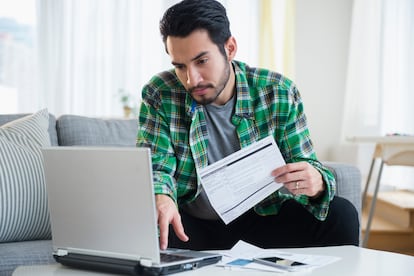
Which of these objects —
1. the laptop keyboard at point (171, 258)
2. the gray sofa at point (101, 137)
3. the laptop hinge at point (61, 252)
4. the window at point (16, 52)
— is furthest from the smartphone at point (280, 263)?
the window at point (16, 52)

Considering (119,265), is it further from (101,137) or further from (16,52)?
(16,52)

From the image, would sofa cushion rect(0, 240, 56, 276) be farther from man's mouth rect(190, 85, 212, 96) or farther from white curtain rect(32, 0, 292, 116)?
white curtain rect(32, 0, 292, 116)

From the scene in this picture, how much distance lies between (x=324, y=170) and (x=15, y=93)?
9.87ft

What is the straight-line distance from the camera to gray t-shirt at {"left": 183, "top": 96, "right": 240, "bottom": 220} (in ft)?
5.90

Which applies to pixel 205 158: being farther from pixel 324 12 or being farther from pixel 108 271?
pixel 324 12

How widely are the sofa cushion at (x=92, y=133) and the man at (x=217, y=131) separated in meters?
0.53

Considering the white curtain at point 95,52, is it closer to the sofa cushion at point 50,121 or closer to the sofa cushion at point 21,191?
the sofa cushion at point 50,121

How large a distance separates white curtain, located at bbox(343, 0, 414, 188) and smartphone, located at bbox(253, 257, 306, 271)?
3001 mm

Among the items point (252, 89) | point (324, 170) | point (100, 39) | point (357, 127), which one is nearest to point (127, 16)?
point (100, 39)

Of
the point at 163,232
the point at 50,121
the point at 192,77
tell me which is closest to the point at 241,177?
the point at 163,232

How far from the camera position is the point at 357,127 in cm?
429

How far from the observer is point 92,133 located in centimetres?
231

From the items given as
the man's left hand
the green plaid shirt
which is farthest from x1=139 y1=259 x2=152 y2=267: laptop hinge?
the green plaid shirt

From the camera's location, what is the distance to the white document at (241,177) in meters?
1.41
